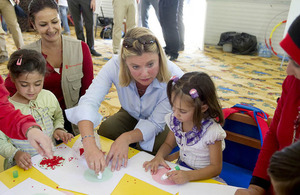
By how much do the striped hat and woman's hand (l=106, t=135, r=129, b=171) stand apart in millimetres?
680

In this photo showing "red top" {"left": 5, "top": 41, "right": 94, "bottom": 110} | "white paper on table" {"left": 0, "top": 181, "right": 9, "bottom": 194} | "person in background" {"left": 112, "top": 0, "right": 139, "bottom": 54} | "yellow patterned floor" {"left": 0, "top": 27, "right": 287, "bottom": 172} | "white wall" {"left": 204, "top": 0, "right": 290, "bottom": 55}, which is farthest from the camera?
"white wall" {"left": 204, "top": 0, "right": 290, "bottom": 55}

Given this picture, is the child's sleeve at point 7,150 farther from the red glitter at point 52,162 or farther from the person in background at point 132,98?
the person in background at point 132,98

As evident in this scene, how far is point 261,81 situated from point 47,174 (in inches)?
131

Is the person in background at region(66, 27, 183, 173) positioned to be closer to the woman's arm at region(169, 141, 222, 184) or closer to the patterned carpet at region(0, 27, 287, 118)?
the woman's arm at region(169, 141, 222, 184)

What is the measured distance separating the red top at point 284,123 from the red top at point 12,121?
87 centimetres

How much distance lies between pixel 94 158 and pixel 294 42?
29.8 inches

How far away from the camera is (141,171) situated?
3.21ft

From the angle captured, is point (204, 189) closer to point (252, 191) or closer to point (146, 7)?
point (252, 191)

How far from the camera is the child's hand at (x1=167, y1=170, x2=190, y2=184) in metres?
0.90

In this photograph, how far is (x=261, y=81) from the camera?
358cm

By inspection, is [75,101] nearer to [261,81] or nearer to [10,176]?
[10,176]

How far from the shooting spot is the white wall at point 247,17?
4.80 meters

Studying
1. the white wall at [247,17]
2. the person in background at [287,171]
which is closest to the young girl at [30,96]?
the person in background at [287,171]

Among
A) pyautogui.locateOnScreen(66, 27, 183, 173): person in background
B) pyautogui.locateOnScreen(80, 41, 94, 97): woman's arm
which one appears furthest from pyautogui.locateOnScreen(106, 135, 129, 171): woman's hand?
pyautogui.locateOnScreen(80, 41, 94, 97): woman's arm
